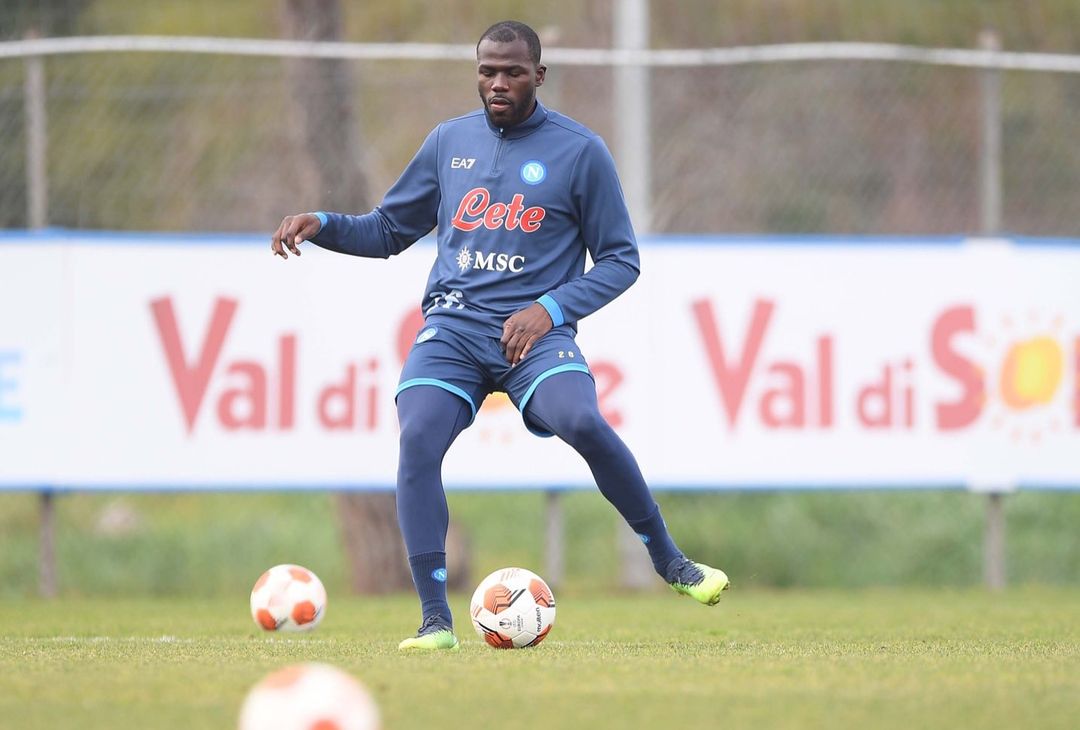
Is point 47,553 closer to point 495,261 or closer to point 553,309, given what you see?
point 495,261

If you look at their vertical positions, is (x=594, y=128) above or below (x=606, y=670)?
above

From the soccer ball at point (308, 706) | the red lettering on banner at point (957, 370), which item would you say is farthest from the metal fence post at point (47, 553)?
the soccer ball at point (308, 706)

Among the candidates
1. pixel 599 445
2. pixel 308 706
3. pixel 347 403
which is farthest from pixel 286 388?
pixel 308 706

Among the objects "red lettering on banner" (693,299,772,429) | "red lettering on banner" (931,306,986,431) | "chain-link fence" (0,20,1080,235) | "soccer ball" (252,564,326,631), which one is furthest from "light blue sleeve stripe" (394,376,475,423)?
"red lettering on banner" (931,306,986,431)

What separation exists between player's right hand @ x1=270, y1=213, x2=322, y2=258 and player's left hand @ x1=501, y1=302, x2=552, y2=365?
82 centimetres

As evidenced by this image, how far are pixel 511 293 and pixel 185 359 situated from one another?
4.32 metres

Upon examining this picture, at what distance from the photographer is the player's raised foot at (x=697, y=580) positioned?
240 inches

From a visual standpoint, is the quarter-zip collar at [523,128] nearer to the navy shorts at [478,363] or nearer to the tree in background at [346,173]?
the navy shorts at [478,363]

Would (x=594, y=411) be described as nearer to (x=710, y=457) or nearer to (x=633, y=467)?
(x=633, y=467)

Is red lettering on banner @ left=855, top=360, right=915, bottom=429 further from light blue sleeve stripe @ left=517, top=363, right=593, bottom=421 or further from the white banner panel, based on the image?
light blue sleeve stripe @ left=517, top=363, right=593, bottom=421

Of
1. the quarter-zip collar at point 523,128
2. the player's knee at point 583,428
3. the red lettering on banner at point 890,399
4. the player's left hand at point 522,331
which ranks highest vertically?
the quarter-zip collar at point 523,128

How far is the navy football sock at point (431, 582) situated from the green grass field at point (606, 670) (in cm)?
19

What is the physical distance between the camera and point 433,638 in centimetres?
598

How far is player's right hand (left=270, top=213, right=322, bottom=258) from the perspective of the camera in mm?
6159
